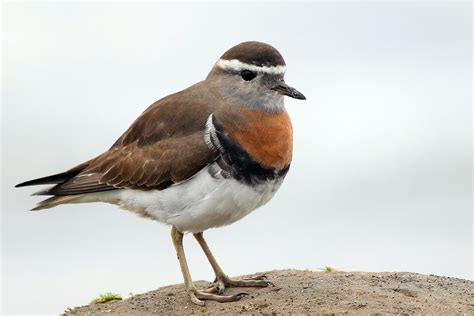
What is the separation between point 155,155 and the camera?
36.9 ft

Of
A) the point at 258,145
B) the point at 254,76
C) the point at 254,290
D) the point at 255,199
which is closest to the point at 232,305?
the point at 254,290

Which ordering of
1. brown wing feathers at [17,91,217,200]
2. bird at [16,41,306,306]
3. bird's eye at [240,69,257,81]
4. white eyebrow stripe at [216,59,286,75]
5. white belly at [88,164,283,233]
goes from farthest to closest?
bird's eye at [240,69,257,81]
white eyebrow stripe at [216,59,286,75]
brown wing feathers at [17,91,217,200]
bird at [16,41,306,306]
white belly at [88,164,283,233]

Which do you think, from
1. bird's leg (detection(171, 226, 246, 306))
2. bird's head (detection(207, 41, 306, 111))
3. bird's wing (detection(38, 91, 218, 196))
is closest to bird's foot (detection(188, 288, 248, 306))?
bird's leg (detection(171, 226, 246, 306))

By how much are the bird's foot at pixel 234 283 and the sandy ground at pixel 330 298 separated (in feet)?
0.35

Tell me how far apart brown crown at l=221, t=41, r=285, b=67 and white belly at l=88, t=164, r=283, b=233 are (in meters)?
1.69

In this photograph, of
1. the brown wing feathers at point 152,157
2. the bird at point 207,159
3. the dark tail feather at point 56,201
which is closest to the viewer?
the bird at point 207,159

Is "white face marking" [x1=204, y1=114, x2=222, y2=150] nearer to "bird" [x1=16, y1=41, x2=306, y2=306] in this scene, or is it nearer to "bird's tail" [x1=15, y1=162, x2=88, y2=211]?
"bird" [x1=16, y1=41, x2=306, y2=306]

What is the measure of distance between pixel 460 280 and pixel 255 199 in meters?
3.22

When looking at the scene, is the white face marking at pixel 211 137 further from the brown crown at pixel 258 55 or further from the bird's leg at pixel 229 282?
the bird's leg at pixel 229 282

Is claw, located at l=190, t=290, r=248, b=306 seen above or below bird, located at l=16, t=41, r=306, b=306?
below

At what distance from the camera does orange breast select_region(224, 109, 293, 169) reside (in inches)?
417

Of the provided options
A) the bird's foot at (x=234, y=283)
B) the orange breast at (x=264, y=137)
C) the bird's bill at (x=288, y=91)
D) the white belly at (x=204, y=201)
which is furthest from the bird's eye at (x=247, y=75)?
the bird's foot at (x=234, y=283)

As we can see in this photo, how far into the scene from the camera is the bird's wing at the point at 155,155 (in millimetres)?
10688

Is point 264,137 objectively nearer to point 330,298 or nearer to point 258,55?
point 258,55
